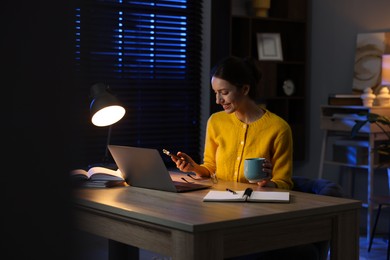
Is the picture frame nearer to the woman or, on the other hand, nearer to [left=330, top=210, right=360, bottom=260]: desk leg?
the woman

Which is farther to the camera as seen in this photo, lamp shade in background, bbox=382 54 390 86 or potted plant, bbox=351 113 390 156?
lamp shade in background, bbox=382 54 390 86

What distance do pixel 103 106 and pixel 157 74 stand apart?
2.36 metres

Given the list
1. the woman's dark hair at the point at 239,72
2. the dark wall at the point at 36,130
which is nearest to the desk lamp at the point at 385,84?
the woman's dark hair at the point at 239,72

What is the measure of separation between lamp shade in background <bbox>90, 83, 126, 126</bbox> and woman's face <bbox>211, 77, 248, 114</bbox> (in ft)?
1.63

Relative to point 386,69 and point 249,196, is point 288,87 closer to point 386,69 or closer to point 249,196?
point 386,69

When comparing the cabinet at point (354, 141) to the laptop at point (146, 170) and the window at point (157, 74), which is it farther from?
the laptop at point (146, 170)

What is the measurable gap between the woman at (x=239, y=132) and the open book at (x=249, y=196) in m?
0.47

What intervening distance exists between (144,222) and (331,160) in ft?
12.6

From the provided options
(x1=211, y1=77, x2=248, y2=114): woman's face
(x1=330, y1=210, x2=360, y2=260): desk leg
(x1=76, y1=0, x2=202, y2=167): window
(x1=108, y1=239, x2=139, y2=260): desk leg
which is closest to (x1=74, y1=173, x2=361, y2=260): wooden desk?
(x1=330, y1=210, x2=360, y2=260): desk leg

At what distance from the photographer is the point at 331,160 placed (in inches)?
218

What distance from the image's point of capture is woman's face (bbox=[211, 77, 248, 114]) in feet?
9.54

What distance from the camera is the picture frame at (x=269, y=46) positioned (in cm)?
538

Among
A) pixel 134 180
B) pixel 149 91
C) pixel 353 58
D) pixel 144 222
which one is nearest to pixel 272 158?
pixel 134 180

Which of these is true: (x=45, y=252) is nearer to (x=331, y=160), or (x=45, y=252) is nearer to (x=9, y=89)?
(x=9, y=89)
